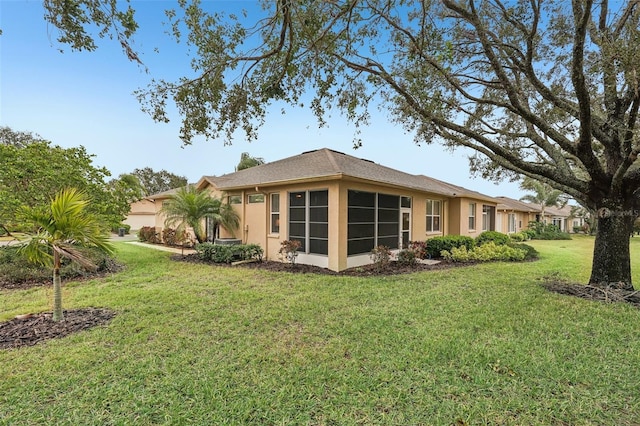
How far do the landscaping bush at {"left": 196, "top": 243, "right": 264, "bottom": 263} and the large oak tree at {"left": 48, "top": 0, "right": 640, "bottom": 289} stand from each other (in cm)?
575

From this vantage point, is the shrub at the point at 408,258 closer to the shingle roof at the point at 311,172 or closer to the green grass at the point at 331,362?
the shingle roof at the point at 311,172

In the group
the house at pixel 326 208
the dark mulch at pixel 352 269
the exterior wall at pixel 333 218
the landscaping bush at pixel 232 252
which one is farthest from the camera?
the landscaping bush at pixel 232 252

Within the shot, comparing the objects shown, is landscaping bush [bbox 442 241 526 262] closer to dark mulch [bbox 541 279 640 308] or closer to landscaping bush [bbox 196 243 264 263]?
dark mulch [bbox 541 279 640 308]

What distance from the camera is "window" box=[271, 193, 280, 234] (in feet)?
40.0

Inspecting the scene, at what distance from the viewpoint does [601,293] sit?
7.17 m

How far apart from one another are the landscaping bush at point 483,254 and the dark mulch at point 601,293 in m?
4.84

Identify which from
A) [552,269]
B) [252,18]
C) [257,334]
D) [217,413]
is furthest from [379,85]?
[552,269]

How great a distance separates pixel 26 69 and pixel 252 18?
5.60 m

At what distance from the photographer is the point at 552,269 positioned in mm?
11078

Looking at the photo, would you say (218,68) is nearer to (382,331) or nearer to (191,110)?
(191,110)

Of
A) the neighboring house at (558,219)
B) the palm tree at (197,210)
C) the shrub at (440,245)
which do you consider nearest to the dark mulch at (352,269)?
the shrub at (440,245)

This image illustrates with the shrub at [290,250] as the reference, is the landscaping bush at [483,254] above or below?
below

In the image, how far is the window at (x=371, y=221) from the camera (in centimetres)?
1081

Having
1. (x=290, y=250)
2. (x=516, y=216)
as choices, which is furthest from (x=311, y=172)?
(x=516, y=216)
